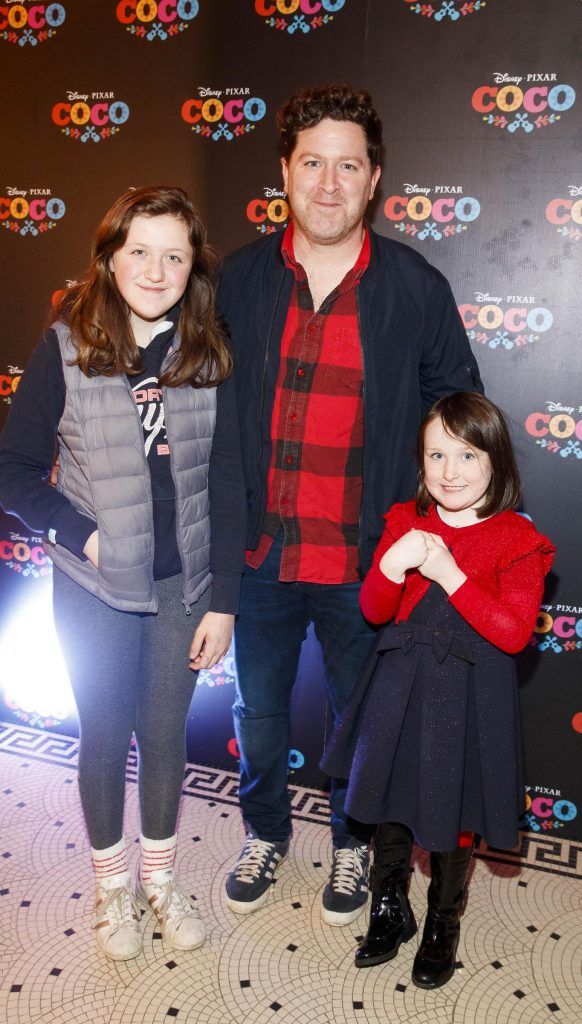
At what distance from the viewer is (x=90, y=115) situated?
8.13 ft

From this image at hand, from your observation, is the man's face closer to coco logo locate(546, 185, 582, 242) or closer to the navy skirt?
coco logo locate(546, 185, 582, 242)

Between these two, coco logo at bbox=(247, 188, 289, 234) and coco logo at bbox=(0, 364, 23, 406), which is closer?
coco logo at bbox=(247, 188, 289, 234)

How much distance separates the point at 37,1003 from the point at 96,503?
1.03 metres

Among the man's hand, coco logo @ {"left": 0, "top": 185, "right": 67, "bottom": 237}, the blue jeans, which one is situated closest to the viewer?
the man's hand

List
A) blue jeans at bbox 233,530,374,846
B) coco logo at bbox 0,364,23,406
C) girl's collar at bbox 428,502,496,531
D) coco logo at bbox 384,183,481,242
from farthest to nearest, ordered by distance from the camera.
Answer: coco logo at bbox 0,364,23,406 → coco logo at bbox 384,183,481,242 → blue jeans at bbox 233,530,374,846 → girl's collar at bbox 428,502,496,531

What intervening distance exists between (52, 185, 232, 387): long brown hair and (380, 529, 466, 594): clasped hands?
521 mm

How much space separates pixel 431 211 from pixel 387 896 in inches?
66.0

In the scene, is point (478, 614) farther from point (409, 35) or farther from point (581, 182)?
point (409, 35)

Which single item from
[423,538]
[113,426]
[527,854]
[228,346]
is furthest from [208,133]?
[527,854]

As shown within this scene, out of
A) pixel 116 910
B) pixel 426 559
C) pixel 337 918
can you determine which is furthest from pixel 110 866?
pixel 426 559

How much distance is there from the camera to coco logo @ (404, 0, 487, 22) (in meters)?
2.09

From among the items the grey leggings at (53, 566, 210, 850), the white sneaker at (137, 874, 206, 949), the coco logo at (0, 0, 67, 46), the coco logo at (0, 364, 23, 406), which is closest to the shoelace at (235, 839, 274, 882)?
the white sneaker at (137, 874, 206, 949)

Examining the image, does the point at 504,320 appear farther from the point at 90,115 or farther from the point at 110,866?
the point at 110,866

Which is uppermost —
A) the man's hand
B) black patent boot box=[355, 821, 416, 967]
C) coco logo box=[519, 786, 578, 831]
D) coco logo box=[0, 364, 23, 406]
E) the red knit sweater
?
coco logo box=[0, 364, 23, 406]
